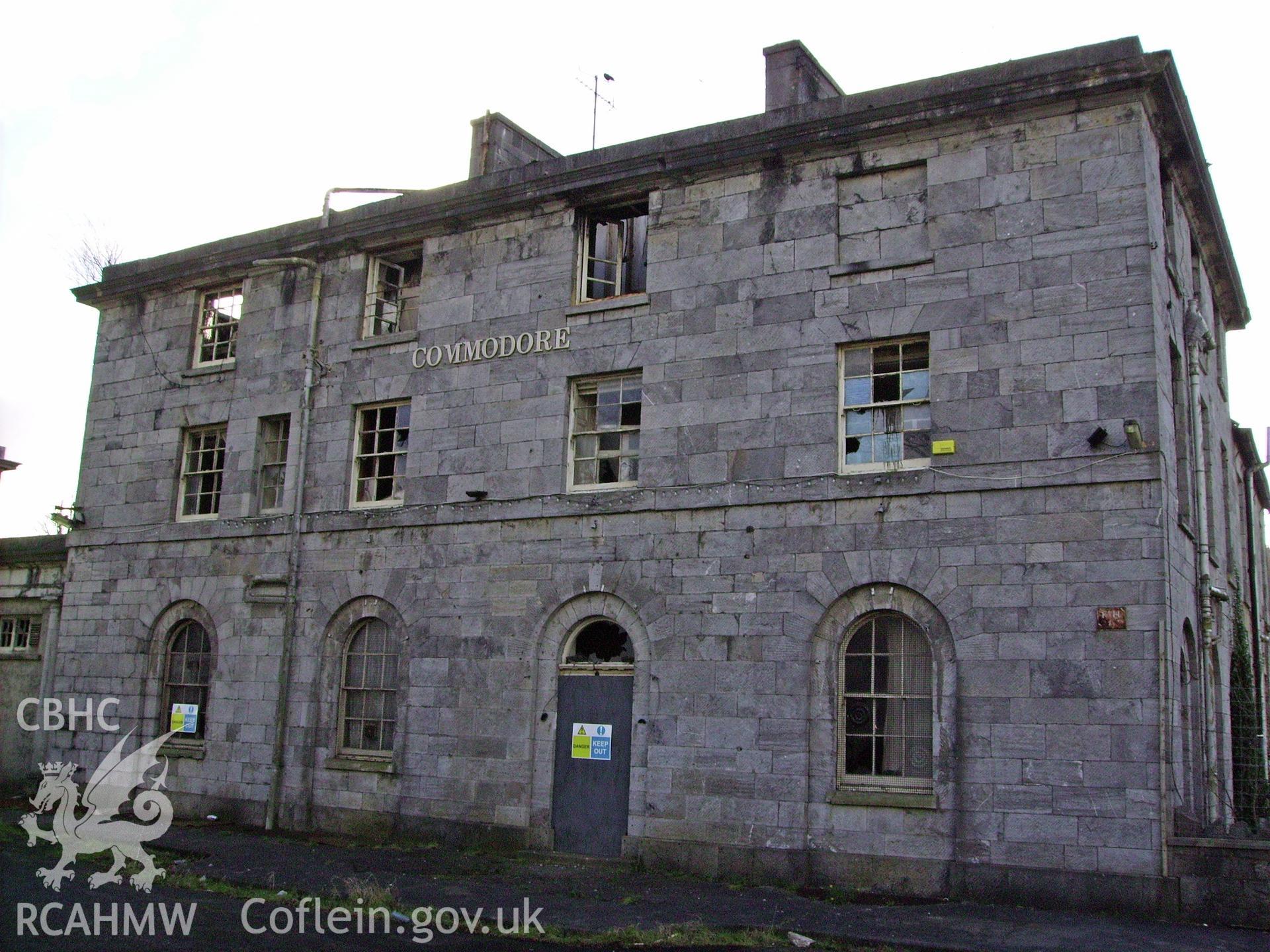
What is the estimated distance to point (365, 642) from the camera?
18000 mm

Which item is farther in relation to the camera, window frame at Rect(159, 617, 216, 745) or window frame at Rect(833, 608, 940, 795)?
window frame at Rect(159, 617, 216, 745)

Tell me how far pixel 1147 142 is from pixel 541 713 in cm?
1046

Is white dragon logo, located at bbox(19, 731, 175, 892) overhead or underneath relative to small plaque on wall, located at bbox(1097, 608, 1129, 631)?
underneath

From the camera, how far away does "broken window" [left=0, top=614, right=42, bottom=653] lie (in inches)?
865

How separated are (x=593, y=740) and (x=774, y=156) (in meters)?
8.13

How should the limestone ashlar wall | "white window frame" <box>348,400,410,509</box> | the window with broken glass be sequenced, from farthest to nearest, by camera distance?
1. "white window frame" <box>348,400,410,509</box>
2. the window with broken glass
3. the limestone ashlar wall

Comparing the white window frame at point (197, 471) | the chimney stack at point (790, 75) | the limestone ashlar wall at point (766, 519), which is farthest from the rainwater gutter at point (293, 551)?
the chimney stack at point (790, 75)

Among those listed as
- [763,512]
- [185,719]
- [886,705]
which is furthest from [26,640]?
[886,705]

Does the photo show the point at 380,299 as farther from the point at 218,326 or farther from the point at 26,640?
the point at 26,640

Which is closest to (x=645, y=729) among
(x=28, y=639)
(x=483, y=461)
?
(x=483, y=461)

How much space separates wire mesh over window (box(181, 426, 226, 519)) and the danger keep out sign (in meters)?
8.39

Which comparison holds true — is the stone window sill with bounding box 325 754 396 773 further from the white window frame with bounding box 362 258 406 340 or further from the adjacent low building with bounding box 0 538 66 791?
the adjacent low building with bounding box 0 538 66 791

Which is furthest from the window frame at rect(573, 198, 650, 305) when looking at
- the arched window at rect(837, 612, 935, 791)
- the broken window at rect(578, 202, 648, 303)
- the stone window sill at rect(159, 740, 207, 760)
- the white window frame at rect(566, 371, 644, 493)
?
the stone window sill at rect(159, 740, 207, 760)

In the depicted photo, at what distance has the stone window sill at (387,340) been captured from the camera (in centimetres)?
1838
